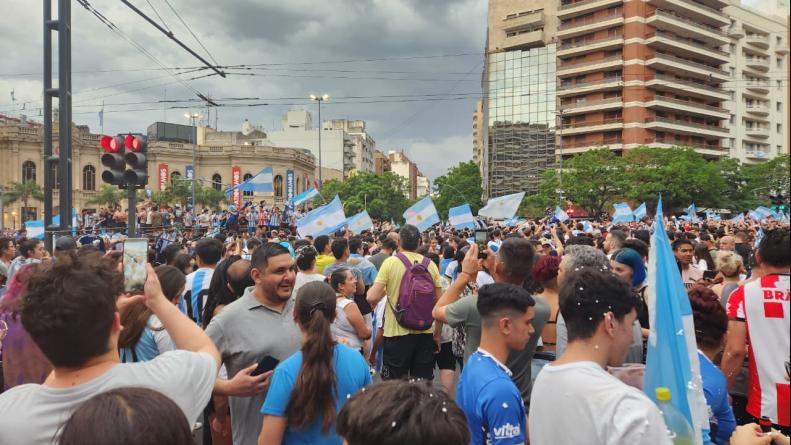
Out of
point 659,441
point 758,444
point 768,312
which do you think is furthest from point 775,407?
point 659,441

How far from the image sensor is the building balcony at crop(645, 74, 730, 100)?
63531 mm

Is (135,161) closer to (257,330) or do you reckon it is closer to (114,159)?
(114,159)

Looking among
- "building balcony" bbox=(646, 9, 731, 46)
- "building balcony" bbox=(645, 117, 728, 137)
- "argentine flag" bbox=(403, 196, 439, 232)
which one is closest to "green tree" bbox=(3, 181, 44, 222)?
"argentine flag" bbox=(403, 196, 439, 232)

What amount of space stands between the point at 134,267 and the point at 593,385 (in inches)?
80.3

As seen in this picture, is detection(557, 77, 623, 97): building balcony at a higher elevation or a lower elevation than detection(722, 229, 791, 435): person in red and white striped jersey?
higher

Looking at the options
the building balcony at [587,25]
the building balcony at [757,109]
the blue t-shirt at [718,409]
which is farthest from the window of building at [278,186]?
the blue t-shirt at [718,409]

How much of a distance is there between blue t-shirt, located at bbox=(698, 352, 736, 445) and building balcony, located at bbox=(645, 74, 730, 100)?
67.1 metres

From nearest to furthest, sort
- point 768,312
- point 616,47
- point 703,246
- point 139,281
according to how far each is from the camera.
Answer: point 139,281
point 768,312
point 703,246
point 616,47

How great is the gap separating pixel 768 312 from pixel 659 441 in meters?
1.86

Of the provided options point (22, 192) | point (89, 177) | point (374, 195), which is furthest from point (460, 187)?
point (22, 192)

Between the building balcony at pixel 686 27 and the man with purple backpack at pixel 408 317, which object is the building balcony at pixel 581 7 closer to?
the building balcony at pixel 686 27

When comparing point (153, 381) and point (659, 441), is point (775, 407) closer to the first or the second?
point (659, 441)

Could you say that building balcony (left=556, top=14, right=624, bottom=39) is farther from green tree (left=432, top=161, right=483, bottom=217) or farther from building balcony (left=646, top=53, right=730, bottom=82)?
green tree (left=432, top=161, right=483, bottom=217)

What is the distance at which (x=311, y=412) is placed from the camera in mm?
2762
